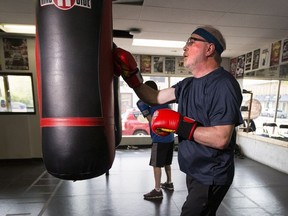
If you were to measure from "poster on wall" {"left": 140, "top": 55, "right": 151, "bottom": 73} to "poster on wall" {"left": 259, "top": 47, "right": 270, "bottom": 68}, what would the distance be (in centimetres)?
250

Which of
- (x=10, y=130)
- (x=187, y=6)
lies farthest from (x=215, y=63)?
(x=10, y=130)

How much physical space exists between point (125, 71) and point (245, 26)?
9.27ft

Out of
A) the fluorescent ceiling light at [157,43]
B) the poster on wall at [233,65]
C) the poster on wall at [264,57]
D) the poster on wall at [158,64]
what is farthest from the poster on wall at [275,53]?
the poster on wall at [158,64]

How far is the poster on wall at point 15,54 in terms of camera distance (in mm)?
4016

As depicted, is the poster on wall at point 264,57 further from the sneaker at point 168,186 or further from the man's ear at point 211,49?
the man's ear at point 211,49

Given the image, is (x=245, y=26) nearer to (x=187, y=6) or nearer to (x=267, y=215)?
(x=187, y=6)

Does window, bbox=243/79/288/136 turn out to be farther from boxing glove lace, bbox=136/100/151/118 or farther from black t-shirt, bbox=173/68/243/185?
black t-shirt, bbox=173/68/243/185

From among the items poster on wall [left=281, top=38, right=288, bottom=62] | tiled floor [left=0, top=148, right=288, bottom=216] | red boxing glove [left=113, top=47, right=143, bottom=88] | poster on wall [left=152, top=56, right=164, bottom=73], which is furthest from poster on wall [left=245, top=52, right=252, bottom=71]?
red boxing glove [left=113, top=47, right=143, bottom=88]

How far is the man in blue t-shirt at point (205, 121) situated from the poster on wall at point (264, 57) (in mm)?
3659

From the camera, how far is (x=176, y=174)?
347cm

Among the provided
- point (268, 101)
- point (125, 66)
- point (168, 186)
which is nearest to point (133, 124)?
point (168, 186)

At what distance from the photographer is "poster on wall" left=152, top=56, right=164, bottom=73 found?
5430 millimetres

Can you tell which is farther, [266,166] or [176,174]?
[266,166]

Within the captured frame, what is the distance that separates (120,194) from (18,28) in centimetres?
312
